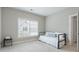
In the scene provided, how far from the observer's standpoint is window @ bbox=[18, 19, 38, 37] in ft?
14.7

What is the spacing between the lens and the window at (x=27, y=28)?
4.48 metres

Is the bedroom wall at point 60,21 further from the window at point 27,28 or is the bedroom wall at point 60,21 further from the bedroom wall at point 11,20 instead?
the bedroom wall at point 11,20

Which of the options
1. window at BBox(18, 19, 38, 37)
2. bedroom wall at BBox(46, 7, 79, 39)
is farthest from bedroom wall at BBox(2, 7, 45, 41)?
bedroom wall at BBox(46, 7, 79, 39)

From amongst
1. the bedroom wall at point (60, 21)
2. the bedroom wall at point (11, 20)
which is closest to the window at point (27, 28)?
the bedroom wall at point (11, 20)

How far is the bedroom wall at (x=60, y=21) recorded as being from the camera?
3868 millimetres

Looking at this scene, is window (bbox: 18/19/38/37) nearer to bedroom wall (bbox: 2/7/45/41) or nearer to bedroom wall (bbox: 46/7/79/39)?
bedroom wall (bbox: 2/7/45/41)

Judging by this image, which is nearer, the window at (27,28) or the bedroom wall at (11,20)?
the bedroom wall at (11,20)

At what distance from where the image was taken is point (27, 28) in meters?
4.87

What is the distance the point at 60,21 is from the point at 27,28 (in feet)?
7.74

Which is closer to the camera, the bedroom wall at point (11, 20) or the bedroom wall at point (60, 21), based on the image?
the bedroom wall at point (11, 20)

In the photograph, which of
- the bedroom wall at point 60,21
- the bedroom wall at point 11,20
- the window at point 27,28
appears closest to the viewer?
the bedroom wall at point 11,20

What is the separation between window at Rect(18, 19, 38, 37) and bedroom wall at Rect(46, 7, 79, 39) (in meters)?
1.13

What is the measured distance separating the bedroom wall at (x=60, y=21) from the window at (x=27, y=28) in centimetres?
113

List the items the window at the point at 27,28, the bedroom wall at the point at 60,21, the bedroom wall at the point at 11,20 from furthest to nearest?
the window at the point at 27,28, the bedroom wall at the point at 60,21, the bedroom wall at the point at 11,20
